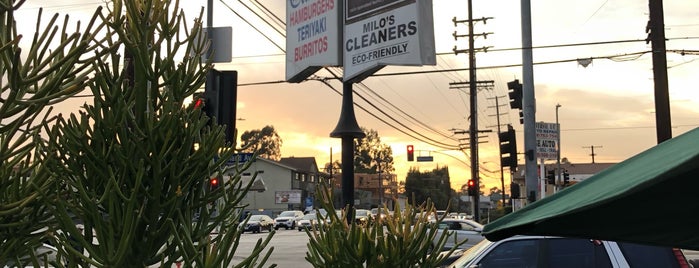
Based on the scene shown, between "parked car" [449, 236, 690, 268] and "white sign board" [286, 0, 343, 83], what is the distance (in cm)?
327

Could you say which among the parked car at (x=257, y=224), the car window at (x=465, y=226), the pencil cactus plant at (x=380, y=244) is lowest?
the parked car at (x=257, y=224)

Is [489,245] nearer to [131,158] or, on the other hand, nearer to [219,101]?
[219,101]

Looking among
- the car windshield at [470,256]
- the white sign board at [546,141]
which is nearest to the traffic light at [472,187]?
the white sign board at [546,141]

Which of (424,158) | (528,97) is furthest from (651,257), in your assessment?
(424,158)

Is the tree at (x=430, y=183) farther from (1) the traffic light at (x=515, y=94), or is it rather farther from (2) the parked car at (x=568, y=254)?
(2) the parked car at (x=568, y=254)

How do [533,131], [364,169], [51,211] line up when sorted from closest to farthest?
[51,211] → [533,131] → [364,169]

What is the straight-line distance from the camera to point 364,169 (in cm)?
12175

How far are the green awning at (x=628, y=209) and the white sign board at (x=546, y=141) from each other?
56.9 feet

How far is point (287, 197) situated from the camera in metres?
80.6

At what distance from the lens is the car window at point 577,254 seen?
6.25m

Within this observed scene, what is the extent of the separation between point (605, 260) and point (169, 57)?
16.9 feet

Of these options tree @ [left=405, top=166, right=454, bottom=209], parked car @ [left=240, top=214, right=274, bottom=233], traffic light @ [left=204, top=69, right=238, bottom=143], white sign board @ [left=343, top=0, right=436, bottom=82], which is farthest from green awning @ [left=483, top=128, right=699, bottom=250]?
tree @ [left=405, top=166, right=454, bottom=209]

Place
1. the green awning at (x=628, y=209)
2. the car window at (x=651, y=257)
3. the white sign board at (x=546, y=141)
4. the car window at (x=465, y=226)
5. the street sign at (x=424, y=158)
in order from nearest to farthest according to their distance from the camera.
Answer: the green awning at (x=628, y=209) < the car window at (x=651, y=257) < the car window at (x=465, y=226) < the white sign board at (x=546, y=141) < the street sign at (x=424, y=158)

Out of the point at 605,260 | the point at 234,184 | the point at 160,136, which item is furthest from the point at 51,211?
the point at 605,260
